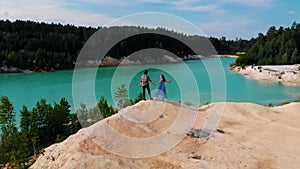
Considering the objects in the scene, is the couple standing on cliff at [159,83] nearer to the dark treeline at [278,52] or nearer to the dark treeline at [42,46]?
the dark treeline at [42,46]

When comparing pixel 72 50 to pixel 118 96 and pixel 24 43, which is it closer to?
pixel 24 43

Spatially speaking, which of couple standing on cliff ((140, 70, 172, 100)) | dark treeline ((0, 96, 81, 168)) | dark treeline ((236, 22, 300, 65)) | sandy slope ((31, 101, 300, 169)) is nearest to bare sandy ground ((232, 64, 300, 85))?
dark treeline ((236, 22, 300, 65))

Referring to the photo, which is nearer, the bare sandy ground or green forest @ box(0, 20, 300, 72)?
the bare sandy ground

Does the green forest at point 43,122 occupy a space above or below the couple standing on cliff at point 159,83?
below

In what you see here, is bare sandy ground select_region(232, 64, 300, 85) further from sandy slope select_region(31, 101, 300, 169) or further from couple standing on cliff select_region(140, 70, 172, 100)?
couple standing on cliff select_region(140, 70, 172, 100)

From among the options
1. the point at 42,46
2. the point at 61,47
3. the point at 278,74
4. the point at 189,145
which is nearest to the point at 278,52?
the point at 278,74

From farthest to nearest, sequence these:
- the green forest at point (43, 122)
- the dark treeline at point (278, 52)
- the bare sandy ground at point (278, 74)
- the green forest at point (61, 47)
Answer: the green forest at point (61, 47), the dark treeline at point (278, 52), the bare sandy ground at point (278, 74), the green forest at point (43, 122)

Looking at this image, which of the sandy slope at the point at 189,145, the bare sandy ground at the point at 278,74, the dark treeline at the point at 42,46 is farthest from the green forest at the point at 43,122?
the dark treeline at the point at 42,46

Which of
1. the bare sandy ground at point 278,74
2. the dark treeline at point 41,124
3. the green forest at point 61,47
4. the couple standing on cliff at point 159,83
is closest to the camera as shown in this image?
the couple standing on cliff at point 159,83

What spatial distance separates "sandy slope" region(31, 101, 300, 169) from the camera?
26.8 feet

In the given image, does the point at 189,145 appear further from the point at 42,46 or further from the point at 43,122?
the point at 42,46

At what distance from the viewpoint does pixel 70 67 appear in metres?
79.1

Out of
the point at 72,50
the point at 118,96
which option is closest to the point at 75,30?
the point at 72,50

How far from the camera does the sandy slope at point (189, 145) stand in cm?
818
